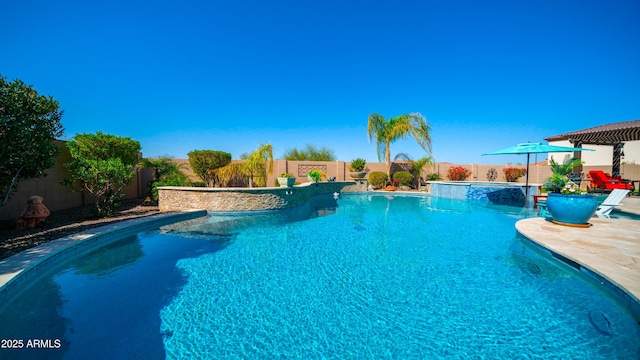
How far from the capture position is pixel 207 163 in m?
10.9

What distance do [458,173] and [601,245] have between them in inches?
550

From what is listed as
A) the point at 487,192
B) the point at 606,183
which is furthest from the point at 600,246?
the point at 606,183

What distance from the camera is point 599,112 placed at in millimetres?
20203

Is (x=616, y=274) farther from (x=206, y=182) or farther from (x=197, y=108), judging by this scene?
(x=197, y=108)

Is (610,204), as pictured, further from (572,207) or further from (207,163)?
(207,163)

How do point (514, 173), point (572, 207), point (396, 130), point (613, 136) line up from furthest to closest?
point (514, 173)
point (396, 130)
point (613, 136)
point (572, 207)

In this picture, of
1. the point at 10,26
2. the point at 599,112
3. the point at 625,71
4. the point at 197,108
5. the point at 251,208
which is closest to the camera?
the point at 10,26

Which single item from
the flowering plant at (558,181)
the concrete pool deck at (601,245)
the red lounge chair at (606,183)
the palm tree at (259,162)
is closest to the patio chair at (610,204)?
the concrete pool deck at (601,245)

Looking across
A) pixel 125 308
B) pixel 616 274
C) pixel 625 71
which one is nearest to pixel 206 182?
pixel 125 308

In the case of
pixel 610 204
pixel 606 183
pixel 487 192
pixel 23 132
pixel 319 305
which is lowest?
pixel 319 305

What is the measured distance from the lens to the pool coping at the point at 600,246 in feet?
10.1

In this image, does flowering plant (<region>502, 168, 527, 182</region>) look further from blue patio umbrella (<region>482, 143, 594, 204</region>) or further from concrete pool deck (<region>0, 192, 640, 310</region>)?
concrete pool deck (<region>0, 192, 640, 310</region>)

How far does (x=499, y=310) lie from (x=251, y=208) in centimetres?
807

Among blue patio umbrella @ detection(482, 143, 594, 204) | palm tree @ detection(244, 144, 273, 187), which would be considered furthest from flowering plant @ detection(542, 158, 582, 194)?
palm tree @ detection(244, 144, 273, 187)
